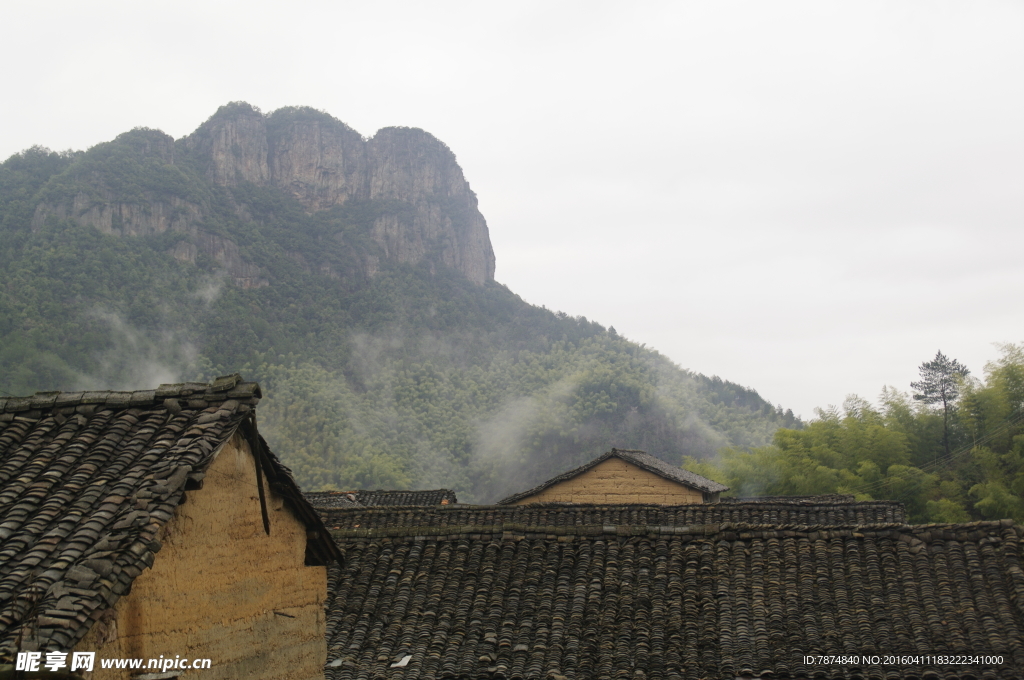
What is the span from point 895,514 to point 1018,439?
9.71 meters

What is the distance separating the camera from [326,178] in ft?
421

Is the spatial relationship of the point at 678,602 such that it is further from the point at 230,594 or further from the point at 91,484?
the point at 91,484

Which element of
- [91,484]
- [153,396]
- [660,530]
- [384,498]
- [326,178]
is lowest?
[660,530]

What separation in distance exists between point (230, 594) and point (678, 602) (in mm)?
5679

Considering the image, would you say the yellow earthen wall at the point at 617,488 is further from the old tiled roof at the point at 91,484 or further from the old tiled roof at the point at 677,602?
the old tiled roof at the point at 91,484

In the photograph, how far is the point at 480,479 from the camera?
79.9 meters

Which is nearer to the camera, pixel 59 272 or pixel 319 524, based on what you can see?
pixel 319 524

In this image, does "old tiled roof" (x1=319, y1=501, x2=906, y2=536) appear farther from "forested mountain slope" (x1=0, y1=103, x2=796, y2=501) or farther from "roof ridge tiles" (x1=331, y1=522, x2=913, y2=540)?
"forested mountain slope" (x1=0, y1=103, x2=796, y2=501)

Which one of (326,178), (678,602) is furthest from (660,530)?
(326,178)

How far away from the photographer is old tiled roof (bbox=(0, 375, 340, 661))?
5.20 m

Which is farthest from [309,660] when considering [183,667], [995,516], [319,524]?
[995,516]

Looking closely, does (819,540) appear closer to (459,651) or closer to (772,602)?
(772,602)

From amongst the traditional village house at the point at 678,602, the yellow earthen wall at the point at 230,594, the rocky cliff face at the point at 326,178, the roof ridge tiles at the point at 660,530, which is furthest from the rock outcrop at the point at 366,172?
the yellow earthen wall at the point at 230,594

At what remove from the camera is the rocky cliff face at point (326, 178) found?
9938 centimetres
